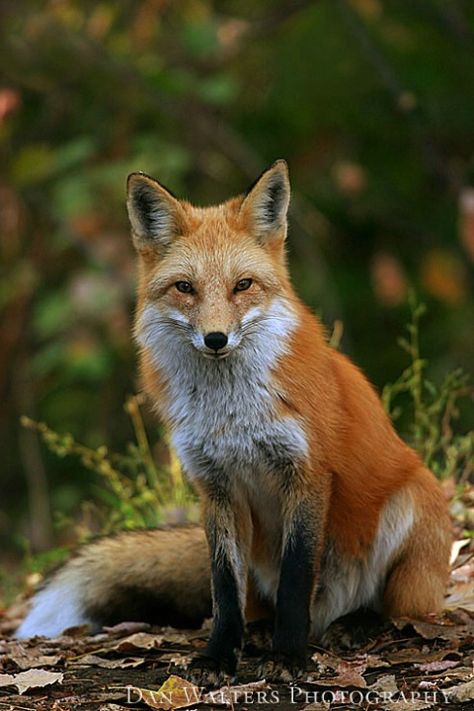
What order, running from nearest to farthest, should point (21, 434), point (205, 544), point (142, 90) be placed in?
point (205, 544) < point (142, 90) < point (21, 434)

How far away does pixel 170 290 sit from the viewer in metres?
4.48

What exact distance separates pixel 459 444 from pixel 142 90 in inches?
179

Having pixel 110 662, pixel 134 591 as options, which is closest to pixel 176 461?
pixel 134 591

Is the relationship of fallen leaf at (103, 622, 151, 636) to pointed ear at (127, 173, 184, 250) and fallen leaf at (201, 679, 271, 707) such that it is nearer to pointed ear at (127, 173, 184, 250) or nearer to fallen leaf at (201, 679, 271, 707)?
fallen leaf at (201, 679, 271, 707)

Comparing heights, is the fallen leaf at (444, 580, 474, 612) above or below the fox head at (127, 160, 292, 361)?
below

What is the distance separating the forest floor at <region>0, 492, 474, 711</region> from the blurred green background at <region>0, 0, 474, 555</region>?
14.0 ft

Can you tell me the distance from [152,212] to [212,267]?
0.44 meters

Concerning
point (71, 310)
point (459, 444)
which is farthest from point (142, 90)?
point (459, 444)

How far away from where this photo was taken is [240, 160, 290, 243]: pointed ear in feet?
15.2

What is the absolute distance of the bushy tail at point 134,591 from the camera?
5.14 metres

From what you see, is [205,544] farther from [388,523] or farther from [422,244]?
[422,244]

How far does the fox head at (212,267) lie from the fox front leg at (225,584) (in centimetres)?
63

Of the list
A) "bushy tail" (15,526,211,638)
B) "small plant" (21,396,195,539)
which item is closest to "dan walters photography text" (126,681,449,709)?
"bushy tail" (15,526,211,638)

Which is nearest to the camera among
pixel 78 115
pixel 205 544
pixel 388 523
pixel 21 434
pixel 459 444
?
pixel 388 523
